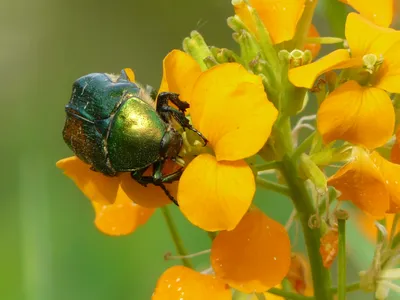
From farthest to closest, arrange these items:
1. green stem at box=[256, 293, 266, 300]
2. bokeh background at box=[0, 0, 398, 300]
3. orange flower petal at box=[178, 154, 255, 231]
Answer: bokeh background at box=[0, 0, 398, 300], green stem at box=[256, 293, 266, 300], orange flower petal at box=[178, 154, 255, 231]

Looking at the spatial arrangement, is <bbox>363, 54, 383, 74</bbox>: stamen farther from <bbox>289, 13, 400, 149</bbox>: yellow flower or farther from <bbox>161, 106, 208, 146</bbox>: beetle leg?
<bbox>161, 106, 208, 146</bbox>: beetle leg

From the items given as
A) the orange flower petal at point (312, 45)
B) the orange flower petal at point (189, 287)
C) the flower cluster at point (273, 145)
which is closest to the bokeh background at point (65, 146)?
the orange flower petal at point (312, 45)

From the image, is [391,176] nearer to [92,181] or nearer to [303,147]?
[303,147]

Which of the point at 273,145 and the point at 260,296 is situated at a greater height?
the point at 273,145

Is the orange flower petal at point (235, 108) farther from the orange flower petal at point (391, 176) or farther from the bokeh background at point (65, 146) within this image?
the bokeh background at point (65, 146)

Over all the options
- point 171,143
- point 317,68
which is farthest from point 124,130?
point 317,68

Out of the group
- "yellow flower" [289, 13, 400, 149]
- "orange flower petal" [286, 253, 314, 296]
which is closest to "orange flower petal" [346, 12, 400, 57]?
"yellow flower" [289, 13, 400, 149]

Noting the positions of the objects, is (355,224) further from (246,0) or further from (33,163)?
(33,163)
